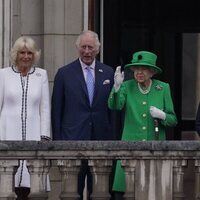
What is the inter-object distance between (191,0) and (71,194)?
16.0ft

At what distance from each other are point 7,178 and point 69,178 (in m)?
0.51

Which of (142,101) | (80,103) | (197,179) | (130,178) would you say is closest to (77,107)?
(80,103)

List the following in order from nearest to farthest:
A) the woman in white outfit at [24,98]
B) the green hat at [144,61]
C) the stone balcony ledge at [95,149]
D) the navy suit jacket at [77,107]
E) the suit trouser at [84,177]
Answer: the stone balcony ledge at [95,149], the suit trouser at [84,177], the green hat at [144,61], the woman in white outfit at [24,98], the navy suit jacket at [77,107]

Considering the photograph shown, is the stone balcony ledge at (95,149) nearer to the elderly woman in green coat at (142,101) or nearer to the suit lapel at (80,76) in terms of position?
the elderly woman in green coat at (142,101)

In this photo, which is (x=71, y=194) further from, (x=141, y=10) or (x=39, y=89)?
(x=141, y=10)

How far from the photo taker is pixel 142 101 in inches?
436

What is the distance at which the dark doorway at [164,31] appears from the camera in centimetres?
1467

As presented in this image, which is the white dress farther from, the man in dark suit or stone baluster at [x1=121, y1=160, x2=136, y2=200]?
stone baluster at [x1=121, y1=160, x2=136, y2=200]

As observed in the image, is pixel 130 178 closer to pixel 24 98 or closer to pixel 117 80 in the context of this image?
pixel 117 80

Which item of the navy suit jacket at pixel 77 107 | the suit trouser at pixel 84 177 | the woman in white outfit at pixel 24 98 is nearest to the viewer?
the suit trouser at pixel 84 177

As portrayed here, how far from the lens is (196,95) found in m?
14.9

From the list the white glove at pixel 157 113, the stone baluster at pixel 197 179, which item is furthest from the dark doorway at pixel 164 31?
the stone baluster at pixel 197 179

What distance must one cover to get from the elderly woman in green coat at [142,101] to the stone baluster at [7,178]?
3.87ft

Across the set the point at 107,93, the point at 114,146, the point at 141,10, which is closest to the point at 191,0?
the point at 141,10
